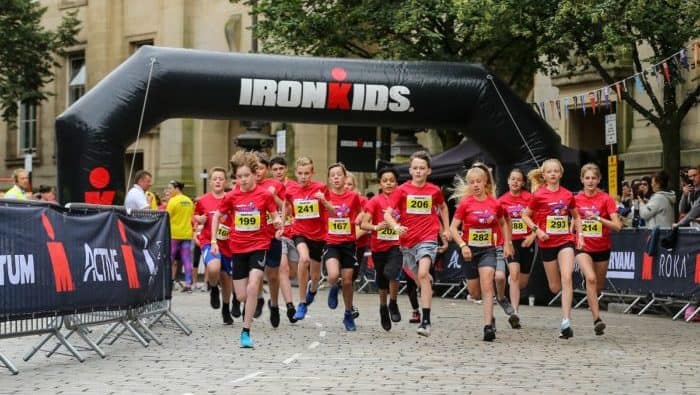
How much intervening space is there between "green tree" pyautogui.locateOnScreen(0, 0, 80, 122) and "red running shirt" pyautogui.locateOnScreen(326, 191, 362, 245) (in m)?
A: 31.5

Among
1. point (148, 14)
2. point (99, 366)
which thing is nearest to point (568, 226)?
point (99, 366)

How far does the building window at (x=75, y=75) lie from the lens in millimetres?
52891

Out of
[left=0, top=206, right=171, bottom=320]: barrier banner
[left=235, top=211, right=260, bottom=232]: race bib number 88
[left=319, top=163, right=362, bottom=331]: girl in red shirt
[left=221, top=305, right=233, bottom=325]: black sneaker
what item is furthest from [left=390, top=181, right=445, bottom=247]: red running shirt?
[left=221, top=305, right=233, bottom=325]: black sneaker

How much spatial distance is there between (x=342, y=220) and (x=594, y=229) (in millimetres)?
2830

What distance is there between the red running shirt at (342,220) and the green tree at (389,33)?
1049 cm

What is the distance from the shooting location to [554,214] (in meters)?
15.9

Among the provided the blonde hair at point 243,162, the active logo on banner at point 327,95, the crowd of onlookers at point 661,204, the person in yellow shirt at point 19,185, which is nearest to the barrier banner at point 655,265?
the crowd of onlookers at point 661,204

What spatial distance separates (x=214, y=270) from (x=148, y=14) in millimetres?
34194

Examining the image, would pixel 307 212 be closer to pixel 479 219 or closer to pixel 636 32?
pixel 479 219

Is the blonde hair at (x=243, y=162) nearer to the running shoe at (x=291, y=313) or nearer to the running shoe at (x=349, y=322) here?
the running shoe at (x=349, y=322)

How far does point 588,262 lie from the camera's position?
15.9 m

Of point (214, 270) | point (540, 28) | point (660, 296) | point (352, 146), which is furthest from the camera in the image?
point (352, 146)

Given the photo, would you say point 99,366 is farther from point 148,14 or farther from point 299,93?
point 148,14

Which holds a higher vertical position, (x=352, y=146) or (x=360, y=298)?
(x=352, y=146)
